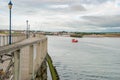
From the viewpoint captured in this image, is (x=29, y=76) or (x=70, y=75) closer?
(x=29, y=76)

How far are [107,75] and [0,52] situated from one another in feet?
73.1

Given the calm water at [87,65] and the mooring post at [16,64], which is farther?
the calm water at [87,65]

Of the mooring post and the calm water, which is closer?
the mooring post

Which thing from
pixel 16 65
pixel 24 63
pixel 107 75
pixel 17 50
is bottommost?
pixel 107 75

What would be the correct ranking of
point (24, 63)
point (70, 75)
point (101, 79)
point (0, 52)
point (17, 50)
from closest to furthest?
point (0, 52), point (17, 50), point (24, 63), point (101, 79), point (70, 75)

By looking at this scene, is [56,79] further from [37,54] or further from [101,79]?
[101,79]

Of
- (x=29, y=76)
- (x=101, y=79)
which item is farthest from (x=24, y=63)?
(x=101, y=79)

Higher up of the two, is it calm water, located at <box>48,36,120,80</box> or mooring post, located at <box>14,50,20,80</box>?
mooring post, located at <box>14,50,20,80</box>

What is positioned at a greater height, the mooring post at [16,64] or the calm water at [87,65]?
the mooring post at [16,64]

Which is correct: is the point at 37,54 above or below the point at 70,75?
above

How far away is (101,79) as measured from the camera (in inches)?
952

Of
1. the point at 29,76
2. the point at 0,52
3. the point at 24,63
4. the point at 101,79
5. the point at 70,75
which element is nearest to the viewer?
the point at 0,52

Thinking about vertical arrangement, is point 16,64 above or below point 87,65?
above

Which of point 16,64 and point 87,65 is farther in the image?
point 87,65
